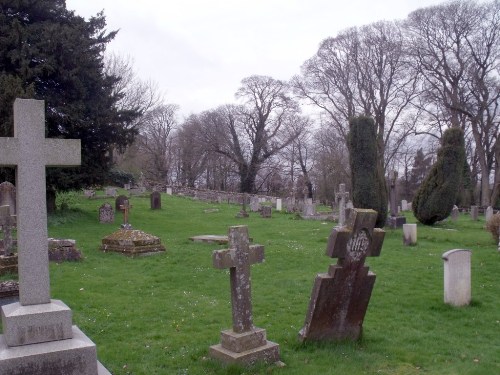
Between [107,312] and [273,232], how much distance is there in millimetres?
11225

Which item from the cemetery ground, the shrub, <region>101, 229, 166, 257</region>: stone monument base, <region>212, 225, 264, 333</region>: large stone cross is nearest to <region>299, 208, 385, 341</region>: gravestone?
the cemetery ground

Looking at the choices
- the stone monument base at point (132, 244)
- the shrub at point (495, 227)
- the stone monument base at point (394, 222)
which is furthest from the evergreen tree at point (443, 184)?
the stone monument base at point (132, 244)

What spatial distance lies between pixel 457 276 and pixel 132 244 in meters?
7.73

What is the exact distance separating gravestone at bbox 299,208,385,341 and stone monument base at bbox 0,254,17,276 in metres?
6.22

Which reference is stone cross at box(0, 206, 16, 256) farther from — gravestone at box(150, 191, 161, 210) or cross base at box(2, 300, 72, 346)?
gravestone at box(150, 191, 161, 210)

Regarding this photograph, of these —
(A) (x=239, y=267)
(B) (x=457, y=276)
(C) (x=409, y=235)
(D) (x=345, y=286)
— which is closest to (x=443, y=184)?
(C) (x=409, y=235)

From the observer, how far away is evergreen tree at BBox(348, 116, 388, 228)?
18.6m

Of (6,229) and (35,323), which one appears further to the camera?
(6,229)

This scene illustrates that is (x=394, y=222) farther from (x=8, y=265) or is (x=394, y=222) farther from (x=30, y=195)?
(x=30, y=195)

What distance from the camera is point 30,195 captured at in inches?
166

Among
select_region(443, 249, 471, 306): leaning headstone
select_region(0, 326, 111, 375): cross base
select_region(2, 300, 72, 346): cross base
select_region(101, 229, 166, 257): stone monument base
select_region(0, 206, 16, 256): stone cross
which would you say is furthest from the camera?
select_region(101, 229, 166, 257): stone monument base

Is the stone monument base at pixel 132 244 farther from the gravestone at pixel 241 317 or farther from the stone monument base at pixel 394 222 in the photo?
the stone monument base at pixel 394 222

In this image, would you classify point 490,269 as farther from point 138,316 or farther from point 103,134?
point 103,134

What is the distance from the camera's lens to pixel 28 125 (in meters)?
4.26
